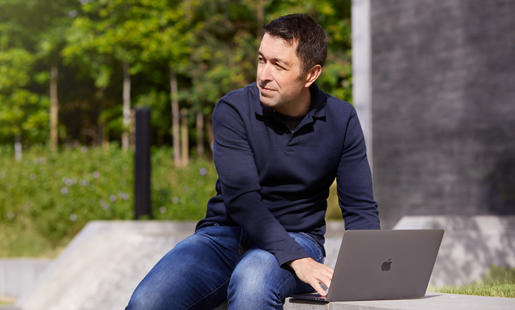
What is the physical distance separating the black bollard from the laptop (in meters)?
5.48

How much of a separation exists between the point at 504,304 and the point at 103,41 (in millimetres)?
22732

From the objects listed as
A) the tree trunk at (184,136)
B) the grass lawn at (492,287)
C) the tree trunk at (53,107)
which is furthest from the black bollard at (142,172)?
the tree trunk at (53,107)

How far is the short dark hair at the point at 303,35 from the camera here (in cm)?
251

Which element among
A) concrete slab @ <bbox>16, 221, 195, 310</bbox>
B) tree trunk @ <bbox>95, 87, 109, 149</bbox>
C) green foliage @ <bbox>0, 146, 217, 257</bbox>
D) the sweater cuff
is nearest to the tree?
tree trunk @ <bbox>95, 87, 109, 149</bbox>

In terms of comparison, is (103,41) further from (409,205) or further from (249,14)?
(409,205)

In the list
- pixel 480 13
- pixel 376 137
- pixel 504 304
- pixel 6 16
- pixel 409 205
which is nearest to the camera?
pixel 504 304

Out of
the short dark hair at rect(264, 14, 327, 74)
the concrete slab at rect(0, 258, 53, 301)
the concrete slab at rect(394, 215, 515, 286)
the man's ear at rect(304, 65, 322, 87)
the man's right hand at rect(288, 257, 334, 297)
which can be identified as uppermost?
the short dark hair at rect(264, 14, 327, 74)

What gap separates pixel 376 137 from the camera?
6.54 metres

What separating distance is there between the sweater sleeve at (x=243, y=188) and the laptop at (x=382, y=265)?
0.22 meters

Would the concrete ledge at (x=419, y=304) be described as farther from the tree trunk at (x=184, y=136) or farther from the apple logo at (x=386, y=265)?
the tree trunk at (x=184, y=136)

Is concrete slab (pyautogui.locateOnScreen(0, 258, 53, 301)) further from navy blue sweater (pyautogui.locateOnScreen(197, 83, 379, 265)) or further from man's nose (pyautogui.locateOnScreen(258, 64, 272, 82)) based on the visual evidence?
man's nose (pyautogui.locateOnScreen(258, 64, 272, 82))

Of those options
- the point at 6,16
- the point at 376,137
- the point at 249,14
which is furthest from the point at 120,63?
the point at 376,137

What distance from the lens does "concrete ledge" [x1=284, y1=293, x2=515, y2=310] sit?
83.3 inches

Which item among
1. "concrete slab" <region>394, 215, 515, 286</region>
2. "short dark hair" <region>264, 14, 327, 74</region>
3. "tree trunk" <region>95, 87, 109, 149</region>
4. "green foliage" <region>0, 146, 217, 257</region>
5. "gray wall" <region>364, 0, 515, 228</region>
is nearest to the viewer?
"short dark hair" <region>264, 14, 327, 74</region>
